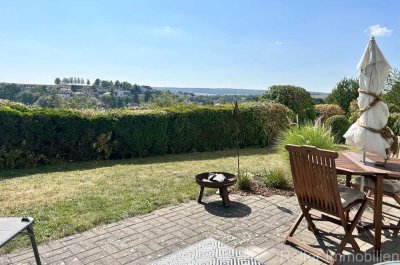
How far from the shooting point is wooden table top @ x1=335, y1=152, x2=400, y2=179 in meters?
3.10

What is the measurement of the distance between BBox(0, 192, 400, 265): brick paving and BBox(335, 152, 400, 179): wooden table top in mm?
931

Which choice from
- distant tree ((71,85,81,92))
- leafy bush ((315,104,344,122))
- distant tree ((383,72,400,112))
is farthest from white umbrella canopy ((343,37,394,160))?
distant tree ((71,85,81,92))

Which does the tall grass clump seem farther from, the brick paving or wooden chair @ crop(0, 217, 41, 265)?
wooden chair @ crop(0, 217, 41, 265)

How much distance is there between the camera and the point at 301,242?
341 centimetres

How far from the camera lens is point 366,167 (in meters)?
3.34

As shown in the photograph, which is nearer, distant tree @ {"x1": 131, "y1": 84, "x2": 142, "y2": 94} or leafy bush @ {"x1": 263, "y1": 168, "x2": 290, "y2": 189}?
leafy bush @ {"x1": 263, "y1": 168, "x2": 290, "y2": 189}

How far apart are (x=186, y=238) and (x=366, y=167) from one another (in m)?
2.26

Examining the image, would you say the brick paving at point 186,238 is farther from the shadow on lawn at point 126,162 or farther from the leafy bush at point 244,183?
the shadow on lawn at point 126,162

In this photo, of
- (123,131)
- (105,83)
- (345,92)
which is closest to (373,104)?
(123,131)

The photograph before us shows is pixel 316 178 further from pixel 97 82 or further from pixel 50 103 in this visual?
pixel 97 82

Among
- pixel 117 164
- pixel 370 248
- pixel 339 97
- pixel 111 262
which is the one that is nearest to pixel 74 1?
pixel 117 164

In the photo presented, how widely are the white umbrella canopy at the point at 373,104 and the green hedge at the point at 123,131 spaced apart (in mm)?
7511

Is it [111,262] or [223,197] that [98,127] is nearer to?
[223,197]

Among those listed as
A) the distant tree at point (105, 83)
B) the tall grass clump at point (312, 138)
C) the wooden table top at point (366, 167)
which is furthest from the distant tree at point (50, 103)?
the distant tree at point (105, 83)
